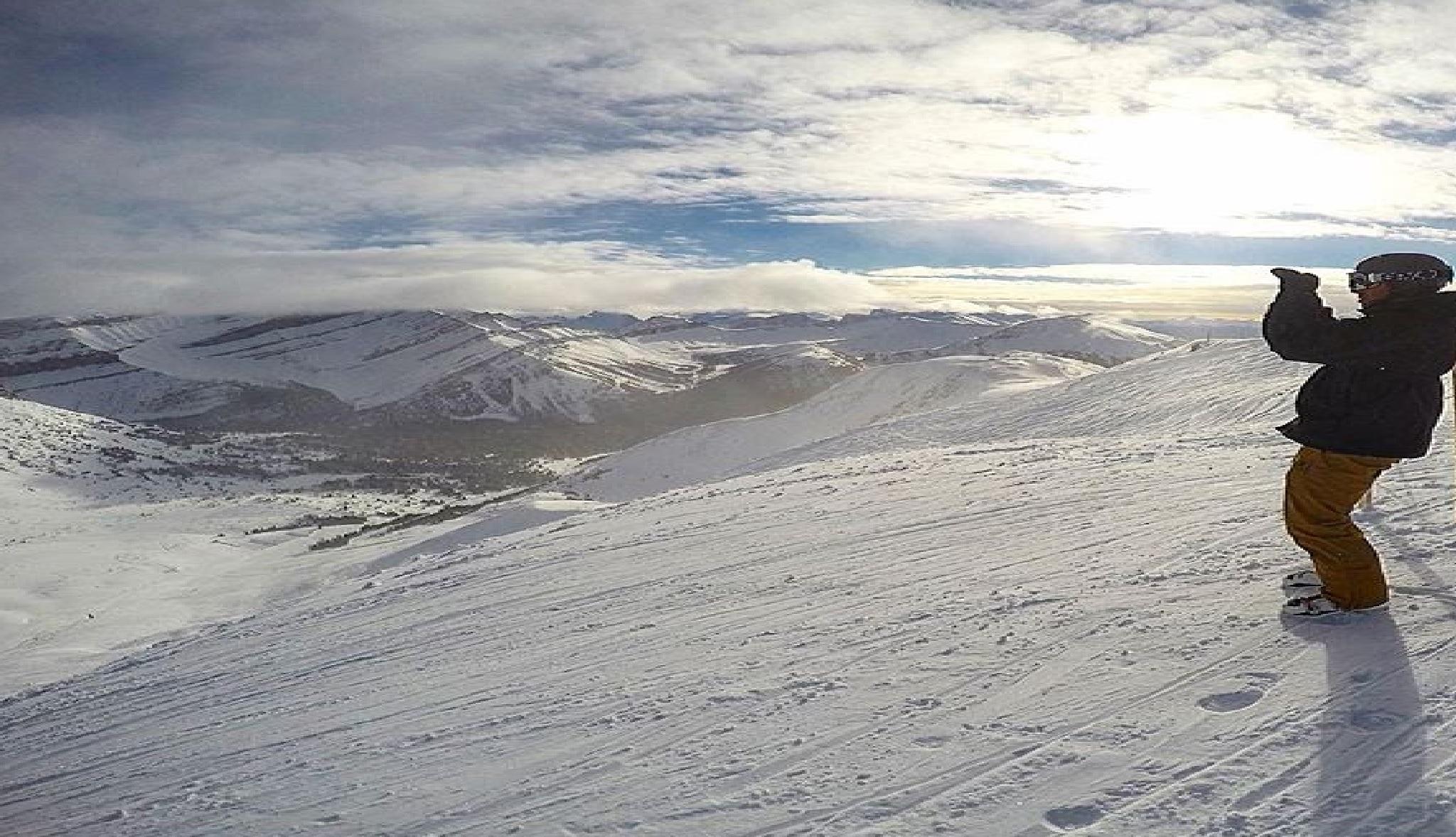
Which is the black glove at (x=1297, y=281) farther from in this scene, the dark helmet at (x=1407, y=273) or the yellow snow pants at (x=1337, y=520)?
the yellow snow pants at (x=1337, y=520)

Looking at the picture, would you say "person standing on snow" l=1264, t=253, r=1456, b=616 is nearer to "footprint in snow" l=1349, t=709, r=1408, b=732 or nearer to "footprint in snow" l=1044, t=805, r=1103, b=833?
"footprint in snow" l=1349, t=709, r=1408, b=732

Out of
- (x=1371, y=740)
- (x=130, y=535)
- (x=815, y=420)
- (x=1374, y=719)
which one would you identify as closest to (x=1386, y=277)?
(x=1374, y=719)

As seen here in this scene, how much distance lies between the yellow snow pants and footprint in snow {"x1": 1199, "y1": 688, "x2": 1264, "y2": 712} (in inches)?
41.1

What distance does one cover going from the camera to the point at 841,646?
6039 mm

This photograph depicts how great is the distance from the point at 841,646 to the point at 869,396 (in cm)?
7368

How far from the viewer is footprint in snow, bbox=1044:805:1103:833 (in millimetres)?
3576

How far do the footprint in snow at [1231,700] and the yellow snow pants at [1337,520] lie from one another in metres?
1.04

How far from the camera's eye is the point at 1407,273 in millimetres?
4453

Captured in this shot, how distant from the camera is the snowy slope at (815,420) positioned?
201 feet

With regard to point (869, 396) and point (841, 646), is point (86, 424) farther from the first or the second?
point (841, 646)

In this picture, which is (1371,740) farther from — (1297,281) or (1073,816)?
(1297,281)

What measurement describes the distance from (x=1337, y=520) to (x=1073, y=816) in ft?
8.24

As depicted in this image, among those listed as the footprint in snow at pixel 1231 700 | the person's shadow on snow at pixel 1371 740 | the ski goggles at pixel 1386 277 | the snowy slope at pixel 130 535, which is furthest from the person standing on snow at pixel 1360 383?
the snowy slope at pixel 130 535

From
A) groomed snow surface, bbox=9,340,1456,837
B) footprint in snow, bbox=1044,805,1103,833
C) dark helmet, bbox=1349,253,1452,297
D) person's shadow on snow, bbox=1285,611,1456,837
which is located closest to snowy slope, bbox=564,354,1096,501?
groomed snow surface, bbox=9,340,1456,837
